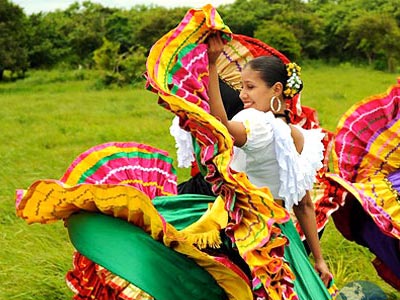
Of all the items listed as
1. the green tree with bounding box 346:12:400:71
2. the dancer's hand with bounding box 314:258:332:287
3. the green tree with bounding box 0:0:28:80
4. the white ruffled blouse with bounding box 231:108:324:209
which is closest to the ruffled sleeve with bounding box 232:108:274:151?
the white ruffled blouse with bounding box 231:108:324:209

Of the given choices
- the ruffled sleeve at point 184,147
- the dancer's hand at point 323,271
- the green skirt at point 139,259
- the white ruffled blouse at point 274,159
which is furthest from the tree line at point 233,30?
the green skirt at point 139,259

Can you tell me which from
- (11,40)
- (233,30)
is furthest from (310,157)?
(233,30)

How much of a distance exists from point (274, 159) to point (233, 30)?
18.1 metres

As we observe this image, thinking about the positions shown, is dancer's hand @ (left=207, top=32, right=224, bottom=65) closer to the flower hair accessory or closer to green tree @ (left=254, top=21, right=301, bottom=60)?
the flower hair accessory

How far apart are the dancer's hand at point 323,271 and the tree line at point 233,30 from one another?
39.9ft

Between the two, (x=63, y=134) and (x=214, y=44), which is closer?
(x=214, y=44)

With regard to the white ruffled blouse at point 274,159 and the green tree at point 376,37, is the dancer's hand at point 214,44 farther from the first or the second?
the green tree at point 376,37

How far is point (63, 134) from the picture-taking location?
Answer: 25.9 ft

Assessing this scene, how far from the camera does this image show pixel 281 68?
2.25 m

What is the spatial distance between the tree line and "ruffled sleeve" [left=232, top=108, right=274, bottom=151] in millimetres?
12357

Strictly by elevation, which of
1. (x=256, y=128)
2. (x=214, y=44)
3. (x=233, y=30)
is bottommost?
(x=233, y=30)

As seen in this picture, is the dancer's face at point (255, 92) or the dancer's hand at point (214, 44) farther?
the dancer's face at point (255, 92)

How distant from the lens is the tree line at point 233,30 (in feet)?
52.5

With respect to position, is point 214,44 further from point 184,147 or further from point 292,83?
point 184,147
